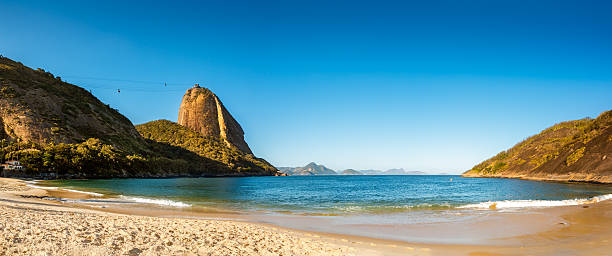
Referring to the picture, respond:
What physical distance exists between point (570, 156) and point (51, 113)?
116926 millimetres

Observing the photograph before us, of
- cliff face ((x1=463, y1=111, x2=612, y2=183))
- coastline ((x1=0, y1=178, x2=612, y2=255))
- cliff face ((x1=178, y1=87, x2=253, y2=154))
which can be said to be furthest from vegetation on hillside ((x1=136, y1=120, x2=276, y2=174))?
coastline ((x1=0, y1=178, x2=612, y2=255))

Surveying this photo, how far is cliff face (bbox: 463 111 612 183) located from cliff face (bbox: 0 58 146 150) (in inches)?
4140

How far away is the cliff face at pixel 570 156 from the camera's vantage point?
5016 centimetres

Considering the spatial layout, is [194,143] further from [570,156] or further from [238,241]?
[238,241]

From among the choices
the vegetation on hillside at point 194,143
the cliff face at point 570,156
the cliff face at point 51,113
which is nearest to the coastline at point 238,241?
the cliff face at point 570,156

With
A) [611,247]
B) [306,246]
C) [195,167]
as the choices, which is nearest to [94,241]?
[306,246]

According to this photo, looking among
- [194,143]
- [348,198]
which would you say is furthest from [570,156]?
[194,143]

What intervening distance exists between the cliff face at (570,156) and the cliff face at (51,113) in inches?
4140

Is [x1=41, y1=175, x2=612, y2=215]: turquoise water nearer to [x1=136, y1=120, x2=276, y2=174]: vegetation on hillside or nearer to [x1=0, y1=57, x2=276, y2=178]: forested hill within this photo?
[x1=0, y1=57, x2=276, y2=178]: forested hill

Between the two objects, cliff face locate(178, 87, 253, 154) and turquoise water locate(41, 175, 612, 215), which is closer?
turquoise water locate(41, 175, 612, 215)

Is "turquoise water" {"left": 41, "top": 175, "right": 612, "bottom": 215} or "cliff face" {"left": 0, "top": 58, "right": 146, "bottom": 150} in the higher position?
"cliff face" {"left": 0, "top": 58, "right": 146, "bottom": 150}

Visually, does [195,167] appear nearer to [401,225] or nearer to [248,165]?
[248,165]

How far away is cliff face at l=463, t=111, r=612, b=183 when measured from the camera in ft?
165

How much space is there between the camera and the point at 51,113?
265 ft
